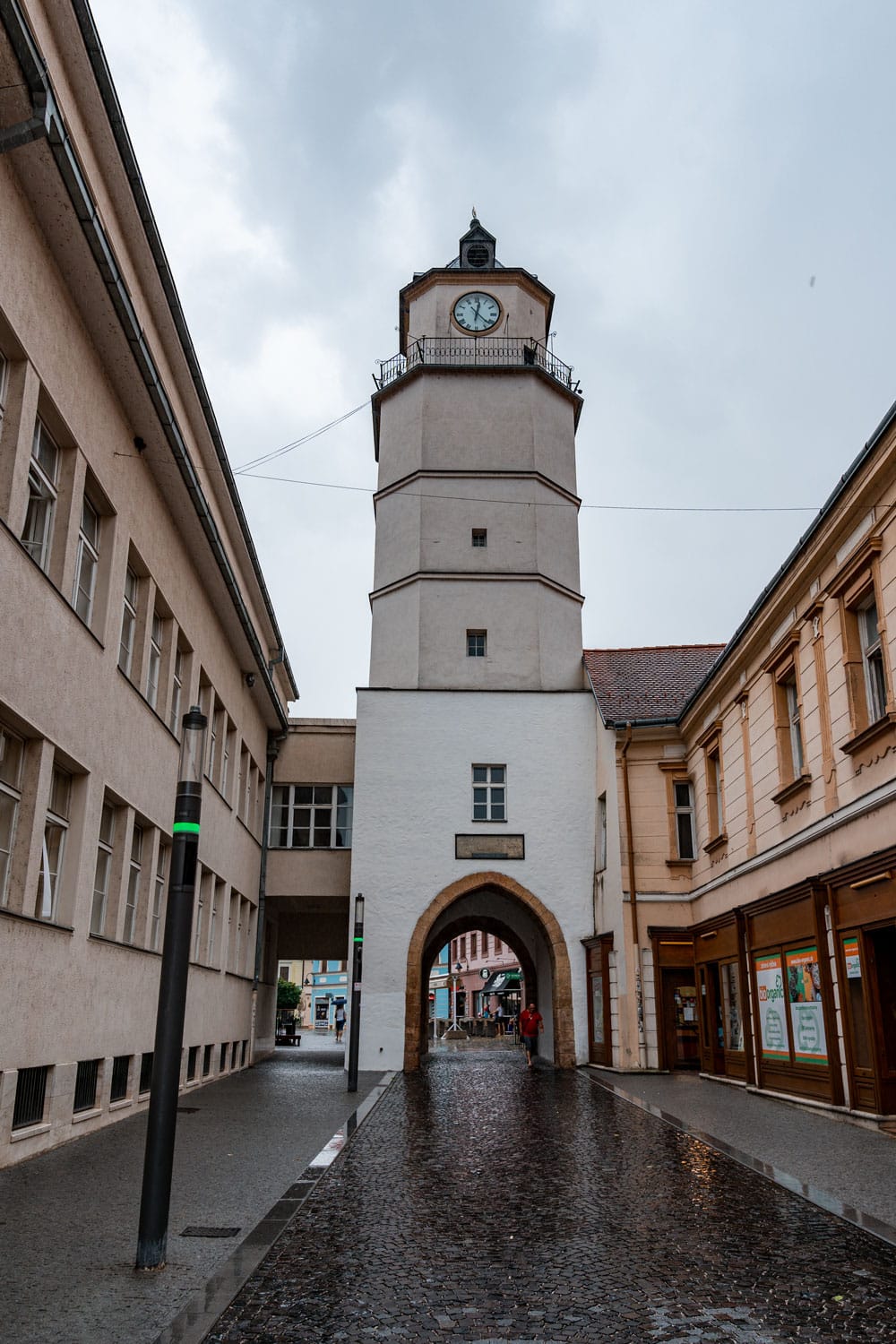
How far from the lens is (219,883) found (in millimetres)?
23188

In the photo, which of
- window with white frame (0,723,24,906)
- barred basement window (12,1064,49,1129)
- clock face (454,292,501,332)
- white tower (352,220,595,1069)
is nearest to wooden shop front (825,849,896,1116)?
barred basement window (12,1064,49,1129)

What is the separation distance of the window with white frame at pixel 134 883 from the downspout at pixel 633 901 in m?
10.5

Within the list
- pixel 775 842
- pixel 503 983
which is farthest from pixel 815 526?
pixel 503 983

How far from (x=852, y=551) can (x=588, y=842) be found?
1388cm

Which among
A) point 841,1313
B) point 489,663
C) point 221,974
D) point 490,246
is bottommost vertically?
point 841,1313

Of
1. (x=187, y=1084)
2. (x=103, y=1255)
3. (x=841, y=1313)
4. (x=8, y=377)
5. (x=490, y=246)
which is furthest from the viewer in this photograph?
(x=490, y=246)

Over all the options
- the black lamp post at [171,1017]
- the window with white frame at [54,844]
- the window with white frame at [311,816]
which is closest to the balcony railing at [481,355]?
the window with white frame at [311,816]

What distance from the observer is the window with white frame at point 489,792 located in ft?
88.4

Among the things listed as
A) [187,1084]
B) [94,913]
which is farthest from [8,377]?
[187,1084]

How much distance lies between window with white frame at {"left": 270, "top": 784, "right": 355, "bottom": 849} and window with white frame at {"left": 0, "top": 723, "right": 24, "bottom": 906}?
1882 centimetres

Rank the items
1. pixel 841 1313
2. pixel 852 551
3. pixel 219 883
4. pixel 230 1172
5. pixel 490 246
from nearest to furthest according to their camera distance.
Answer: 1. pixel 841 1313
2. pixel 230 1172
3. pixel 852 551
4. pixel 219 883
5. pixel 490 246

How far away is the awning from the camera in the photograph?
58031 mm

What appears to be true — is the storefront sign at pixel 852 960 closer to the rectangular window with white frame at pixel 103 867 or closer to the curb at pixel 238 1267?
the curb at pixel 238 1267

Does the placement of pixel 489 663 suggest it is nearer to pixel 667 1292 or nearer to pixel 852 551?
pixel 852 551
